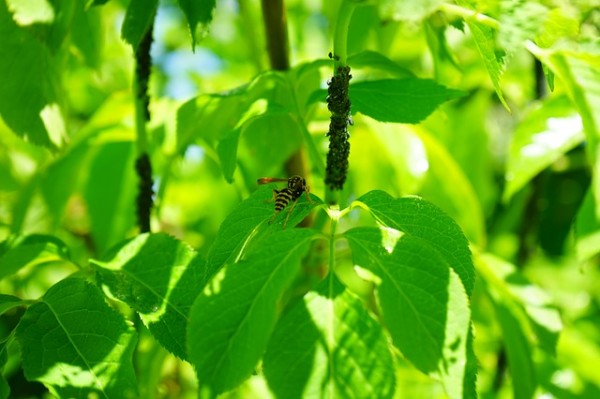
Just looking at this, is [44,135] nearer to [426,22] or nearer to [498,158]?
[426,22]

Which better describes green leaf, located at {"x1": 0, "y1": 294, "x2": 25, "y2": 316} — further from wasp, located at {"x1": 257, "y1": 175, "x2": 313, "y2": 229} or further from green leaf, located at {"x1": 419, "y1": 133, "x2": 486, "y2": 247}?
green leaf, located at {"x1": 419, "y1": 133, "x2": 486, "y2": 247}

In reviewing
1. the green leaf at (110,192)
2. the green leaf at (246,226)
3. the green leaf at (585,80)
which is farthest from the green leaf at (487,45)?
the green leaf at (110,192)

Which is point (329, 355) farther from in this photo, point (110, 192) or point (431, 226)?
point (110, 192)

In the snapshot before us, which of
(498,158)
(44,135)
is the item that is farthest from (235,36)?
(44,135)

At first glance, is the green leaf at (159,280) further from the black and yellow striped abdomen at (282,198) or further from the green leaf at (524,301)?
the green leaf at (524,301)

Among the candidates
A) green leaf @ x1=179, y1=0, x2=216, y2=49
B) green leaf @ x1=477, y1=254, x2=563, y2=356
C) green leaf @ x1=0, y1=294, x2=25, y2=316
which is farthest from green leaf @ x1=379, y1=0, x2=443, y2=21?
green leaf @ x1=477, y1=254, x2=563, y2=356

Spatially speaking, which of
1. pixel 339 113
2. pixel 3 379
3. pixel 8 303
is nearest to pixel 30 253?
pixel 8 303
